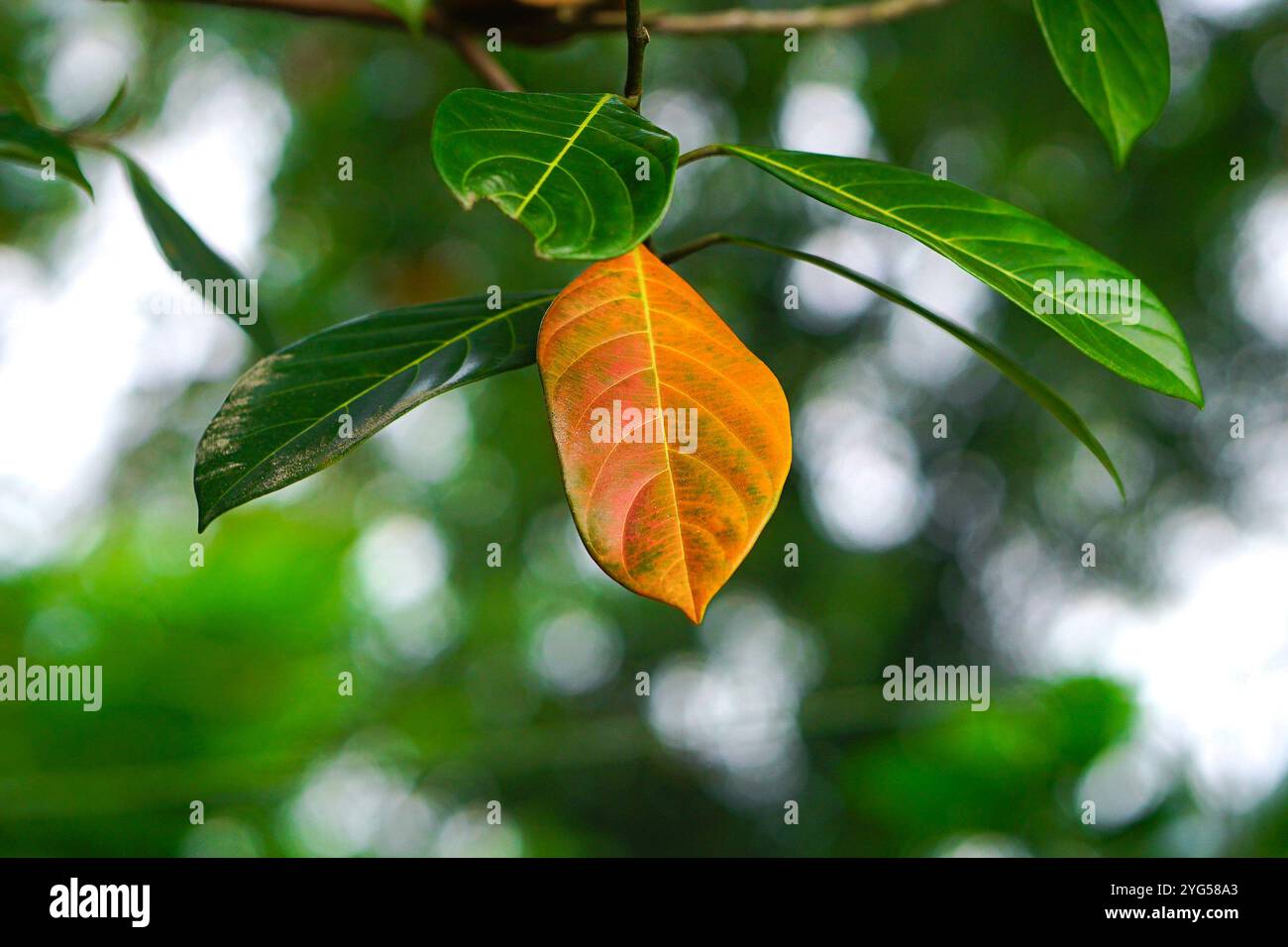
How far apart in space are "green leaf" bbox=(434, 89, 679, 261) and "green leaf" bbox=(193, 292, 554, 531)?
119 mm

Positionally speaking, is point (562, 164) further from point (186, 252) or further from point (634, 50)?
point (186, 252)

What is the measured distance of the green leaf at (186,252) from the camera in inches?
31.1

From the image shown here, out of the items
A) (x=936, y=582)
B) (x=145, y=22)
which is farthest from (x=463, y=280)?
(x=936, y=582)

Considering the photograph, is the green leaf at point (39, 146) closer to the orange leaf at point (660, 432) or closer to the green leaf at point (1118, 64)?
the orange leaf at point (660, 432)

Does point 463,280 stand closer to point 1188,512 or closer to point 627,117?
point 1188,512

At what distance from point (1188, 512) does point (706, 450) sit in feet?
11.5

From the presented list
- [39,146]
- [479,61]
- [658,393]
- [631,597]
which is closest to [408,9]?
[479,61]

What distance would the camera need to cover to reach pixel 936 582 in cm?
415

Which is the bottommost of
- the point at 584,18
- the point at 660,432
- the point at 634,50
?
the point at 660,432

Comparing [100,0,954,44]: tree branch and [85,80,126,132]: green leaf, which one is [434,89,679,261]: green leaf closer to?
[100,0,954,44]: tree branch

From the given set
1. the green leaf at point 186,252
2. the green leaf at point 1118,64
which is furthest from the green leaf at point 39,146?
the green leaf at point 1118,64

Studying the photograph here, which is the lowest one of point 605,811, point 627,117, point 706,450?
point 605,811

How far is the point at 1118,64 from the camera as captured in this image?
26.6 inches

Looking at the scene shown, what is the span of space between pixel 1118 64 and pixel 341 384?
1.70 ft
